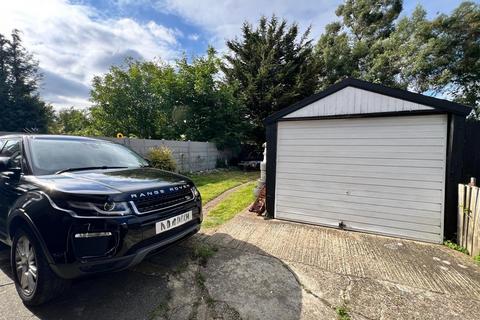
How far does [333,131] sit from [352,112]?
0.47 metres

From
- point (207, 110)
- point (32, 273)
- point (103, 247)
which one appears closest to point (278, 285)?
point (103, 247)

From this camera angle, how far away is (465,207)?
140 inches

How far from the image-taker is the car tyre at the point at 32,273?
214 centimetres

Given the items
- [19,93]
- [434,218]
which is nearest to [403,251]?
[434,218]

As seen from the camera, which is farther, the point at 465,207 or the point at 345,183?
the point at 345,183

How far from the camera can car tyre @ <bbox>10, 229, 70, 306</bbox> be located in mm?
2137

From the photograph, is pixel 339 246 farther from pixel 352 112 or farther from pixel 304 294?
pixel 352 112

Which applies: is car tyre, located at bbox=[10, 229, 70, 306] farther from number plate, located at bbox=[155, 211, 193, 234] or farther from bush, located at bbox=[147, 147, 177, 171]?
bush, located at bbox=[147, 147, 177, 171]

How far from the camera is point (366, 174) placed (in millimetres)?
4383

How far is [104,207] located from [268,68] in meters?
16.2

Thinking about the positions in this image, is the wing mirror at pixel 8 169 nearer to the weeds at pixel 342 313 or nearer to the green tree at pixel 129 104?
the weeds at pixel 342 313

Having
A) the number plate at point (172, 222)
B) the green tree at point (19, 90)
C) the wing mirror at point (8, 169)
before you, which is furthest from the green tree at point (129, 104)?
the number plate at point (172, 222)

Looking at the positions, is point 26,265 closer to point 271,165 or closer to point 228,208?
point 228,208


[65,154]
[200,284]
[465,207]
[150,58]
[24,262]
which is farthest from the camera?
[150,58]
